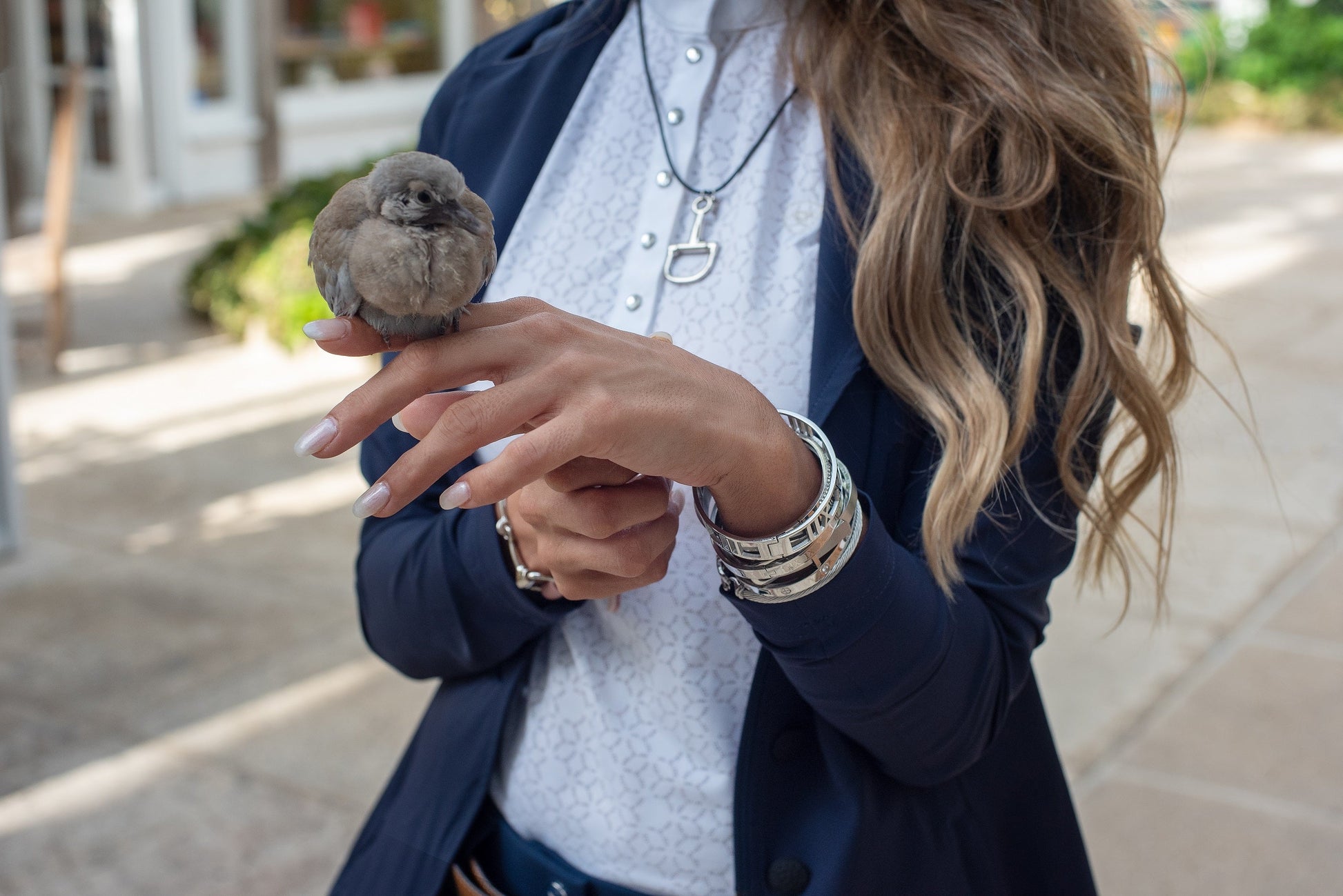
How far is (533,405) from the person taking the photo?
107 cm

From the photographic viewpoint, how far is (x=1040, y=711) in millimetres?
1597

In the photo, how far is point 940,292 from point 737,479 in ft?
1.47

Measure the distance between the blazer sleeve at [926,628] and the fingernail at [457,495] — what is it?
330mm

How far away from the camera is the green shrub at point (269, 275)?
7.45 meters

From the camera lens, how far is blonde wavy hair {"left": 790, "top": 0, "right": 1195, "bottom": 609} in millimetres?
1433

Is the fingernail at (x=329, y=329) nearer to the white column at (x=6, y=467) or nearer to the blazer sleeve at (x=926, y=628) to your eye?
the blazer sleeve at (x=926, y=628)

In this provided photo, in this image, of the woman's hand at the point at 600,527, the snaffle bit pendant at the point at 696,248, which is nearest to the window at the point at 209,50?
the snaffle bit pendant at the point at 696,248

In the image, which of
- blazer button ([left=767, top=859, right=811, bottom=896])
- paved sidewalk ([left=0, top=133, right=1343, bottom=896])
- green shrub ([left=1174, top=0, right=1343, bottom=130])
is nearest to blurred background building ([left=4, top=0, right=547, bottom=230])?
paved sidewalk ([left=0, top=133, right=1343, bottom=896])

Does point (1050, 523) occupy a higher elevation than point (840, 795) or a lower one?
higher

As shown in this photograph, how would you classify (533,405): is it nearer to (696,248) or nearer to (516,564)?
(516,564)

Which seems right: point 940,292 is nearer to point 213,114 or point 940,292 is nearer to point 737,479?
point 737,479

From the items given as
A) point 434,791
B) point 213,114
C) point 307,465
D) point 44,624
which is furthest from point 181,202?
point 434,791

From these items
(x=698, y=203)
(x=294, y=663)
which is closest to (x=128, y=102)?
(x=294, y=663)

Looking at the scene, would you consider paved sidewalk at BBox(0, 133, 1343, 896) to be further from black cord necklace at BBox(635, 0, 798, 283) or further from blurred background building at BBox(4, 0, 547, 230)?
blurred background building at BBox(4, 0, 547, 230)
